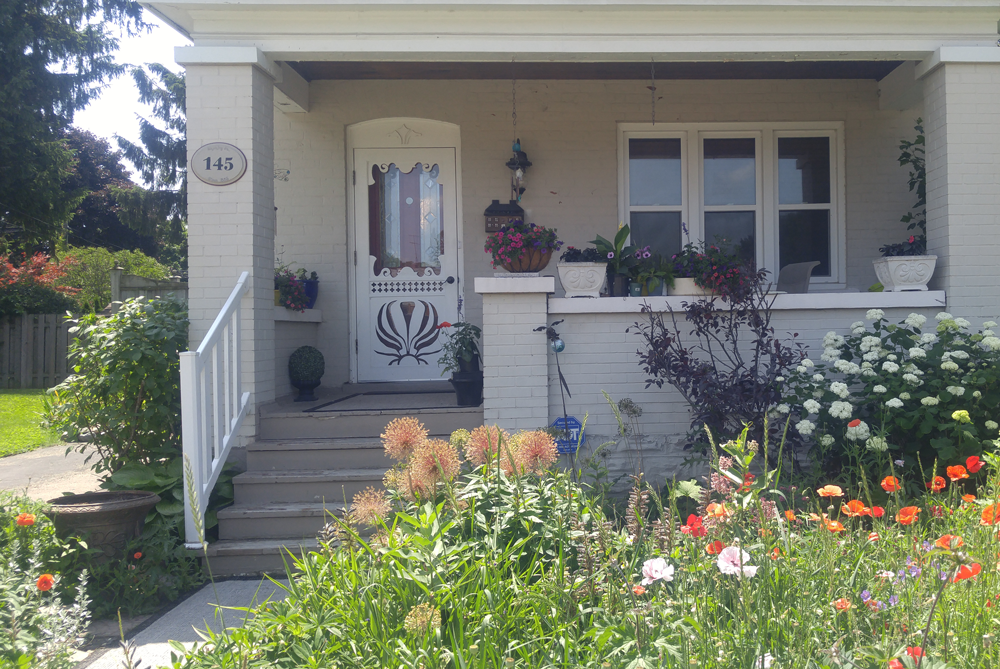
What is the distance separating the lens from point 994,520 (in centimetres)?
176

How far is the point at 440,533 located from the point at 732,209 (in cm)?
539

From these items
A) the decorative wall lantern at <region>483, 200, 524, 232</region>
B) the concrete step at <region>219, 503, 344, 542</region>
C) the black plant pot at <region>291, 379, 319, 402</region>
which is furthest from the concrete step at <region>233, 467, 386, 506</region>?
the decorative wall lantern at <region>483, 200, 524, 232</region>

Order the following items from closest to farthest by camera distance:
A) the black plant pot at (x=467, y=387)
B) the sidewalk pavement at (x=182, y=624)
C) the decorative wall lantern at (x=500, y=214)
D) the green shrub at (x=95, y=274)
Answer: the sidewalk pavement at (x=182, y=624) < the black plant pot at (x=467, y=387) < the decorative wall lantern at (x=500, y=214) < the green shrub at (x=95, y=274)

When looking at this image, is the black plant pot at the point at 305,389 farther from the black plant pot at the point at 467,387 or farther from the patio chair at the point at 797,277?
the patio chair at the point at 797,277

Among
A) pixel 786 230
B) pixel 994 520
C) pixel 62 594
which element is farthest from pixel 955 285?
pixel 62 594

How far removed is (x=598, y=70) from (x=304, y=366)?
3.66 meters

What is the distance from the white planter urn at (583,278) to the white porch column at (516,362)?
0.24 meters

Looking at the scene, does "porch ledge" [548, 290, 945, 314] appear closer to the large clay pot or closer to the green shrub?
the large clay pot

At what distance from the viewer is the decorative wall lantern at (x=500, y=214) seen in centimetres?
632

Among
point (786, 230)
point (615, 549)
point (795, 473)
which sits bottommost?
point (795, 473)

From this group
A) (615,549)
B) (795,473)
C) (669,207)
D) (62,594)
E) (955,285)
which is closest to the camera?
(615,549)

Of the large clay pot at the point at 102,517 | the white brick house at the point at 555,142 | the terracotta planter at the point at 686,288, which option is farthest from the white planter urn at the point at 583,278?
the large clay pot at the point at 102,517

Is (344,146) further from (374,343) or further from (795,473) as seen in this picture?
(795,473)

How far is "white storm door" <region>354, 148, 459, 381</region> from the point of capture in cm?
654
